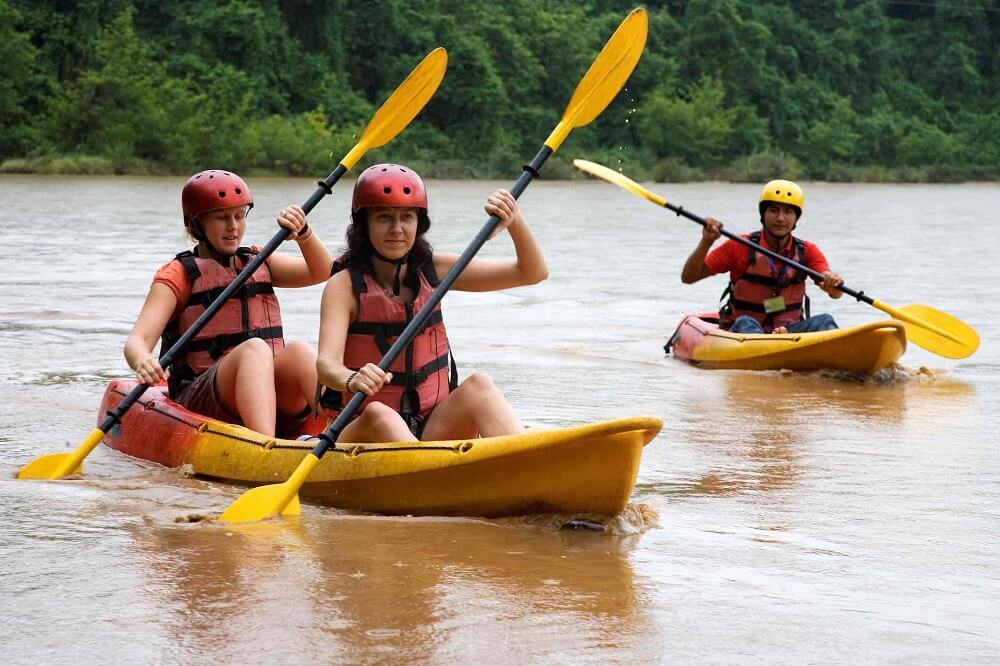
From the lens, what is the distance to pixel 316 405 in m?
4.67

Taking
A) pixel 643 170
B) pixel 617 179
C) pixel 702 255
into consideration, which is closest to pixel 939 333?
pixel 702 255

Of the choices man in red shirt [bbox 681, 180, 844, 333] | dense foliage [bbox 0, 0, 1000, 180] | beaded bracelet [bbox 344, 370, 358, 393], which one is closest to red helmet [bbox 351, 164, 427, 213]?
beaded bracelet [bbox 344, 370, 358, 393]

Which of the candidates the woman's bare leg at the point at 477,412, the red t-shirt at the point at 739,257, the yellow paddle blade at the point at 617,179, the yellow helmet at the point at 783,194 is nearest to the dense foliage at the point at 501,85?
the yellow paddle blade at the point at 617,179

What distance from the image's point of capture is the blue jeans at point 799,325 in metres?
7.76

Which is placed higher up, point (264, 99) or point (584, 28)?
point (584, 28)

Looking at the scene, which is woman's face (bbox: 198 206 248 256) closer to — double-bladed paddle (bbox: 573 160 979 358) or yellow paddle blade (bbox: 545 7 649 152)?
yellow paddle blade (bbox: 545 7 649 152)

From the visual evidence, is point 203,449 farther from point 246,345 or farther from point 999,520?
point 999,520

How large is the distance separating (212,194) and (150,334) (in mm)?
503

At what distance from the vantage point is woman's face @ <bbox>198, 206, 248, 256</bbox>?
4.97 m

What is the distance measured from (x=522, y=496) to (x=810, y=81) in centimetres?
4926

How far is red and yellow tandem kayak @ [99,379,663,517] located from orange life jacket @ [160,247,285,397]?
495 mm

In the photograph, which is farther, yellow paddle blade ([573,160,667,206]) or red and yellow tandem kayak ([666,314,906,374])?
yellow paddle blade ([573,160,667,206])

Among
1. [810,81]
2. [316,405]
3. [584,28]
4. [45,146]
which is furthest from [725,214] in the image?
[810,81]

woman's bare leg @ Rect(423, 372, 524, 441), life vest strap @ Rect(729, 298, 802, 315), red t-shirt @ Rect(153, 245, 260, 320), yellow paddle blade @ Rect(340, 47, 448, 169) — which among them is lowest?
life vest strap @ Rect(729, 298, 802, 315)
